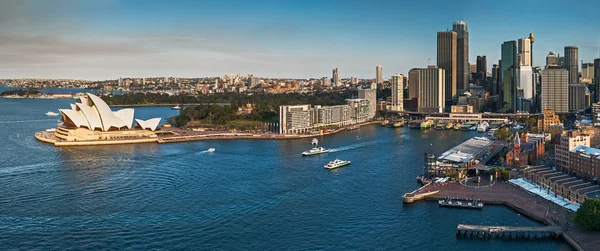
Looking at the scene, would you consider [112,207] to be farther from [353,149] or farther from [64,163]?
[353,149]

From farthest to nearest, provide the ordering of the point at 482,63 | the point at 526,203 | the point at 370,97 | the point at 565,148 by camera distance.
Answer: the point at 482,63 → the point at 370,97 → the point at 565,148 → the point at 526,203

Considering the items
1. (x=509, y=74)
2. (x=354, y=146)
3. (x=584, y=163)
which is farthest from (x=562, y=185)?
(x=509, y=74)

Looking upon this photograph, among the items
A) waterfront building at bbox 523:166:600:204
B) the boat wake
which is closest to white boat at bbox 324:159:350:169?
the boat wake

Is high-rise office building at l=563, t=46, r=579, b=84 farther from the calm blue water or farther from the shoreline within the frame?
the calm blue water

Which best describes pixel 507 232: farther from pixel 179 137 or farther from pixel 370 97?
pixel 370 97

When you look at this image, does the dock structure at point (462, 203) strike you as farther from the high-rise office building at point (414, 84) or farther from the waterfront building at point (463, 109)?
the high-rise office building at point (414, 84)

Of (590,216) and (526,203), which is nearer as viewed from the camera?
(590,216)

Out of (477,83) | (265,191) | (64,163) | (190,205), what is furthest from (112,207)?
(477,83)
